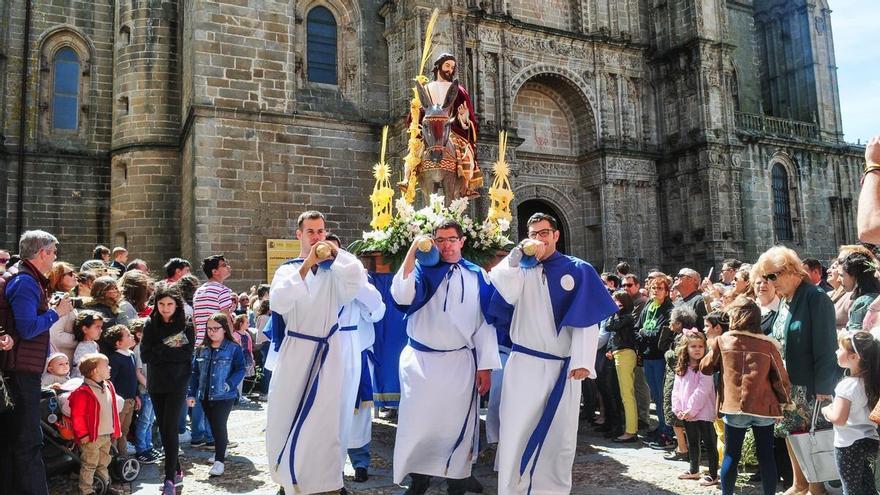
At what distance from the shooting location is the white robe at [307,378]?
494 cm

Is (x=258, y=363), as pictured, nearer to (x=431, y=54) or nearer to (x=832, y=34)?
(x=431, y=54)

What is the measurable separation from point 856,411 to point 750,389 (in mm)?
698

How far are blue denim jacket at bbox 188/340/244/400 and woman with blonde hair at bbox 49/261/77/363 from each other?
1125 millimetres

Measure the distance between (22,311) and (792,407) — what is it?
5595 millimetres

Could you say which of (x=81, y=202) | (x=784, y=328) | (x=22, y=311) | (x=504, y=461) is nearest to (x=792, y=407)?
(x=784, y=328)

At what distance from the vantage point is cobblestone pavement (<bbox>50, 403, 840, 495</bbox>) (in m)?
5.66

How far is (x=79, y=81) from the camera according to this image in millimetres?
18688

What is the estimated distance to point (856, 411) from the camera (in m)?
4.12

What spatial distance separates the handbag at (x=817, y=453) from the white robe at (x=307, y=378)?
3.55m

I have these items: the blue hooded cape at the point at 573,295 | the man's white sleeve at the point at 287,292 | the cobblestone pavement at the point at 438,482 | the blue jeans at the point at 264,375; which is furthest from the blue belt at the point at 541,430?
the blue jeans at the point at 264,375

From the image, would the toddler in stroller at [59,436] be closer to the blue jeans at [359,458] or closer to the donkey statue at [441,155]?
the blue jeans at [359,458]

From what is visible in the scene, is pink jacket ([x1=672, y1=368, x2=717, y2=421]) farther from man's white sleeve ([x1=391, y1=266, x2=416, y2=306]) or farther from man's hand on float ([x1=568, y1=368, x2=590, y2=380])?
man's white sleeve ([x1=391, y1=266, x2=416, y2=306])

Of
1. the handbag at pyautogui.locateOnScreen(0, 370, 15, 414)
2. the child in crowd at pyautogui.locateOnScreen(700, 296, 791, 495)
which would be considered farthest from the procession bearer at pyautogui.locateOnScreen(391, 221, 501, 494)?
the handbag at pyautogui.locateOnScreen(0, 370, 15, 414)

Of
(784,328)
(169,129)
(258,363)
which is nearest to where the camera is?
(784,328)
